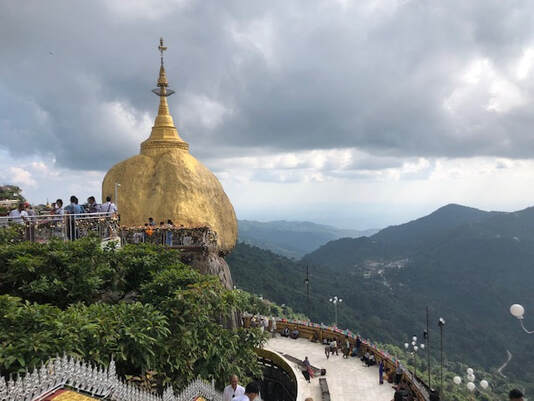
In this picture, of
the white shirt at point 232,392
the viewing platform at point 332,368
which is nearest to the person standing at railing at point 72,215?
the white shirt at point 232,392

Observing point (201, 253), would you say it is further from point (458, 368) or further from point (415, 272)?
point (415, 272)

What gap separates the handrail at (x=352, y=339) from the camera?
56.8ft

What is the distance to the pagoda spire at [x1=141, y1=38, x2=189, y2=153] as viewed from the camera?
23.3m

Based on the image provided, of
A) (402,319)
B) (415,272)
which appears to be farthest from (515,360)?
(415,272)

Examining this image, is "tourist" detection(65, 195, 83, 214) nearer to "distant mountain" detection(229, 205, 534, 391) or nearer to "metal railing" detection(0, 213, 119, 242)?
"metal railing" detection(0, 213, 119, 242)

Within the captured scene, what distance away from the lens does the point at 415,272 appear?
6417 inches

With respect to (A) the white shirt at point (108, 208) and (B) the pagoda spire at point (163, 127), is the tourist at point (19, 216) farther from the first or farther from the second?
(B) the pagoda spire at point (163, 127)

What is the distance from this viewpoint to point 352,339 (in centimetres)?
2406

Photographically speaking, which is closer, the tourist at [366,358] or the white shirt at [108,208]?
the white shirt at [108,208]

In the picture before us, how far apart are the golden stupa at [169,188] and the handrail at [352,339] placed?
8907 mm

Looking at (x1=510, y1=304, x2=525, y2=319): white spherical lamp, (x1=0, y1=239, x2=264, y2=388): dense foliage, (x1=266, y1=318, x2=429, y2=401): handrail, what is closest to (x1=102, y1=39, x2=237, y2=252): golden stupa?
(x1=0, y1=239, x2=264, y2=388): dense foliage

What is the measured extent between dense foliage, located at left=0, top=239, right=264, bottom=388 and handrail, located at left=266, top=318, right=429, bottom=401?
984 centimetres

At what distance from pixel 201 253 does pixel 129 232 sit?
139 inches

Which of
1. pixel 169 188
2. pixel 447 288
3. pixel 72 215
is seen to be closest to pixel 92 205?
pixel 72 215
